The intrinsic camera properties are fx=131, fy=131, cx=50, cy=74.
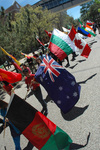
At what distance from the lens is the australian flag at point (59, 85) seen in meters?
4.19

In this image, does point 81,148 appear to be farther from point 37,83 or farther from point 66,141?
point 37,83

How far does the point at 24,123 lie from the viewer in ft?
9.65

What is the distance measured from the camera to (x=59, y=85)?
4.31m

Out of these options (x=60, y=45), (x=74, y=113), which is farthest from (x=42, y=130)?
(x=60, y=45)

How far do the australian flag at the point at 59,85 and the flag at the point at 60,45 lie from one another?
194 centimetres

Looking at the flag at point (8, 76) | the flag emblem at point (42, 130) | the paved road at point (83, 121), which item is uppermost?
the flag at point (8, 76)

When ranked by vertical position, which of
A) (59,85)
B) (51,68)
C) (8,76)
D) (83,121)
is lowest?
(83,121)

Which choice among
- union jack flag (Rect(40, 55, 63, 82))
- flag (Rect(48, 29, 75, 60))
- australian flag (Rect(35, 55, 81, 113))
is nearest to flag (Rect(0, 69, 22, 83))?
australian flag (Rect(35, 55, 81, 113))

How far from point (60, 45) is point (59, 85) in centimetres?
278

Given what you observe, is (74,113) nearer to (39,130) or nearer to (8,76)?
(39,130)

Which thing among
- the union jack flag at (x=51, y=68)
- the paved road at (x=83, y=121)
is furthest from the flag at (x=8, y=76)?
the paved road at (x=83, y=121)

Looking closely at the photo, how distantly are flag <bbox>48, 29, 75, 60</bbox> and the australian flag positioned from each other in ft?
6.35

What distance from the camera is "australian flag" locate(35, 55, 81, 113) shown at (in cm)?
419

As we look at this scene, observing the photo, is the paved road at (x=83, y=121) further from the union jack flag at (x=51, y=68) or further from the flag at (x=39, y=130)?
the union jack flag at (x=51, y=68)
